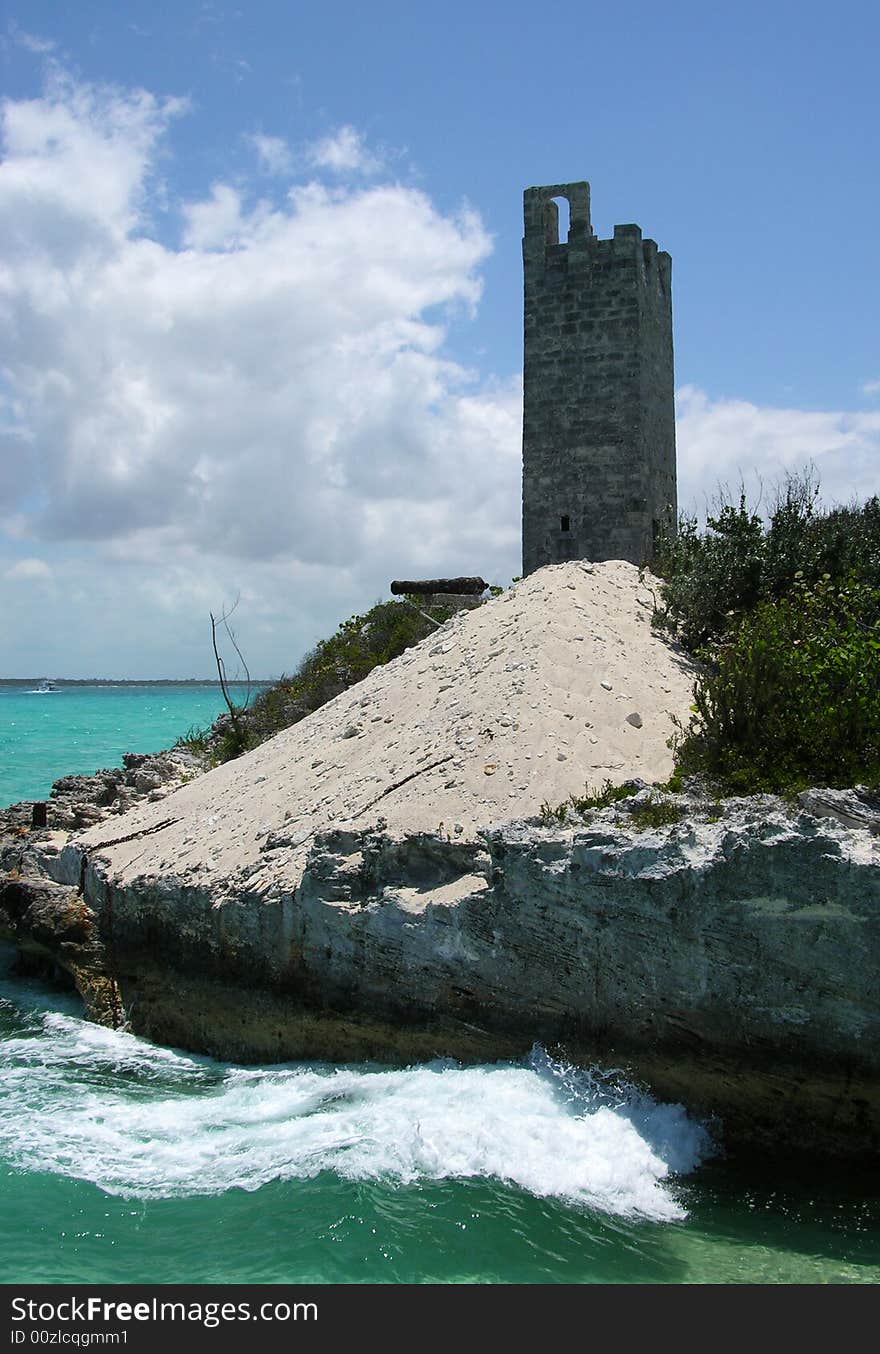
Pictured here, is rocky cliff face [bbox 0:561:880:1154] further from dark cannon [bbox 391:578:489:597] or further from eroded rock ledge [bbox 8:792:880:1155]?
dark cannon [bbox 391:578:489:597]

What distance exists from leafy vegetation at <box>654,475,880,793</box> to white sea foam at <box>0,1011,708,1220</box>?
2741 millimetres

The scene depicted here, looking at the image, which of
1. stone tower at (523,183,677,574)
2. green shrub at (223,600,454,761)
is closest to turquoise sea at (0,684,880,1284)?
green shrub at (223,600,454,761)

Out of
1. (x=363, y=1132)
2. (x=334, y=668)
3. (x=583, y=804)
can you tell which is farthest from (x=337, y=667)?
(x=363, y=1132)

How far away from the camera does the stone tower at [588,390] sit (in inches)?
714

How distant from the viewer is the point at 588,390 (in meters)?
18.4

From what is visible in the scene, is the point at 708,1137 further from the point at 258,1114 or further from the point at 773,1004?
the point at 258,1114

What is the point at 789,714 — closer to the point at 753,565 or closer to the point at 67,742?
the point at 753,565

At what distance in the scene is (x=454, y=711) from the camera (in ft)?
35.7

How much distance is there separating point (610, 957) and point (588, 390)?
1302cm

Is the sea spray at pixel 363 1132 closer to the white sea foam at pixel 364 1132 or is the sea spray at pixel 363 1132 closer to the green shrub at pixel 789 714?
the white sea foam at pixel 364 1132

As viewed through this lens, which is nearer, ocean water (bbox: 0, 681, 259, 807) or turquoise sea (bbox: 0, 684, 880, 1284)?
turquoise sea (bbox: 0, 684, 880, 1284)

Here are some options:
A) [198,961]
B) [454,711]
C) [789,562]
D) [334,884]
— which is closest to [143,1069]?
[198,961]

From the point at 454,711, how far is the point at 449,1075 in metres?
4.09

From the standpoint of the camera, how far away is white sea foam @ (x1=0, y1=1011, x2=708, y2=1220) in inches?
265
